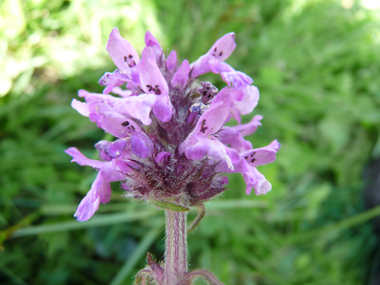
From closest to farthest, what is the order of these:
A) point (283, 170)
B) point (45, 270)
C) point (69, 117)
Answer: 1. point (45, 270)
2. point (69, 117)
3. point (283, 170)

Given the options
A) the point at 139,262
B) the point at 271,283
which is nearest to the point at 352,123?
the point at 271,283

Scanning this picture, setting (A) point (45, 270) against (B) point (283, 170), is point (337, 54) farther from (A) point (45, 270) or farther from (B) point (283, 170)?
(A) point (45, 270)

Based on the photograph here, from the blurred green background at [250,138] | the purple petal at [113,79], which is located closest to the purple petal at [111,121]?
the purple petal at [113,79]

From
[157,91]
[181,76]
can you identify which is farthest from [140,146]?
[181,76]

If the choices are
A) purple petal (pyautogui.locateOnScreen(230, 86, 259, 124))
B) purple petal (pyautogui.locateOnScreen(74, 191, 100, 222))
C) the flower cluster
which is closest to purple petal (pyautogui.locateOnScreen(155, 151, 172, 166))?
the flower cluster

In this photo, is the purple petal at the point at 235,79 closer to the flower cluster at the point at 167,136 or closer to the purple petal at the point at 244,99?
the flower cluster at the point at 167,136

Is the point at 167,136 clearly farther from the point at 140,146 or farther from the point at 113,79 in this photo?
the point at 113,79
